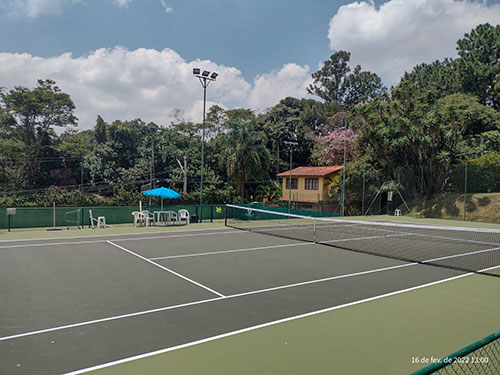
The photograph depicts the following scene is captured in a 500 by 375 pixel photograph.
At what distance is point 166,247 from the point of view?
13.8 meters

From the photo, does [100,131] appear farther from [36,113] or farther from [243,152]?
[243,152]

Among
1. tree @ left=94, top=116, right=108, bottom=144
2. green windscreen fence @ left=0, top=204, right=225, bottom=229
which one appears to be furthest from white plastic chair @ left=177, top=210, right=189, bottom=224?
tree @ left=94, top=116, right=108, bottom=144

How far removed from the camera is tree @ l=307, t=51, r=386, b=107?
66.5 metres

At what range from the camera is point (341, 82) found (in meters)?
69.2

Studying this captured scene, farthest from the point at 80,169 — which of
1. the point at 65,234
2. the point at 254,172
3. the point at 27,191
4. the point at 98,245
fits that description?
the point at 98,245

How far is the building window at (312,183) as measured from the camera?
3688 cm

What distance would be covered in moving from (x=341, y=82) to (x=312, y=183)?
38659mm

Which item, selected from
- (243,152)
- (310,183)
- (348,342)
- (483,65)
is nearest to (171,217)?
(243,152)

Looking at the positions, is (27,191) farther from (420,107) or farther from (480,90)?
(480,90)

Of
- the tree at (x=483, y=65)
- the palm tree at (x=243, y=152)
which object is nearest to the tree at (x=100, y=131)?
the palm tree at (x=243, y=152)

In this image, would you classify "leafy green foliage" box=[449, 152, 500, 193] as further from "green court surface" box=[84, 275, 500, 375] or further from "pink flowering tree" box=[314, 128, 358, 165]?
"green court surface" box=[84, 275, 500, 375]

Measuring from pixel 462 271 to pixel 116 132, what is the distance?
4418 cm

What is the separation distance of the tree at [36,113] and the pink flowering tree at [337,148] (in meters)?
31.0

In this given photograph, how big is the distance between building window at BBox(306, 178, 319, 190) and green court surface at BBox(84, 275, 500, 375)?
29595mm
